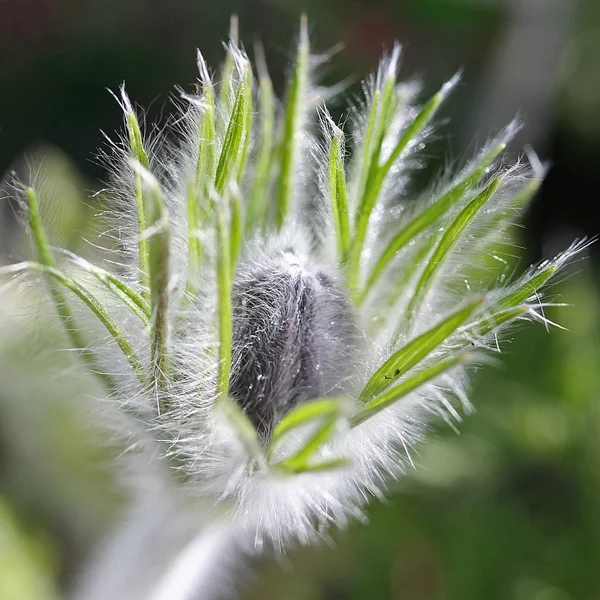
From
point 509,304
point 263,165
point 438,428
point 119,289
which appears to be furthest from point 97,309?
point 438,428

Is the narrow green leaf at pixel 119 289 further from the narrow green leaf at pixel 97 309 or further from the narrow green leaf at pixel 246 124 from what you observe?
the narrow green leaf at pixel 246 124

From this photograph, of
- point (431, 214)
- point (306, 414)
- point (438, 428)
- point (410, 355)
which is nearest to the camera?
point (306, 414)

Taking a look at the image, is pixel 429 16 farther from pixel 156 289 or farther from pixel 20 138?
pixel 156 289

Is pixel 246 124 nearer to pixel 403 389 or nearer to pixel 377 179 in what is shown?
pixel 377 179

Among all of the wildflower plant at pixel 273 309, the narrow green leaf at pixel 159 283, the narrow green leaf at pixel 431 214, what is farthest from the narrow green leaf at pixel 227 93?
the narrow green leaf at pixel 431 214

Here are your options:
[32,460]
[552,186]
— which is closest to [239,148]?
[32,460]

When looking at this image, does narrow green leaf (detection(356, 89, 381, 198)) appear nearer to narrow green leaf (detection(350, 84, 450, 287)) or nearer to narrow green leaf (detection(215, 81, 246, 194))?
narrow green leaf (detection(350, 84, 450, 287))

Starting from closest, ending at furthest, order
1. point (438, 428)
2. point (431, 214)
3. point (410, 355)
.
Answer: point (410, 355), point (431, 214), point (438, 428)
